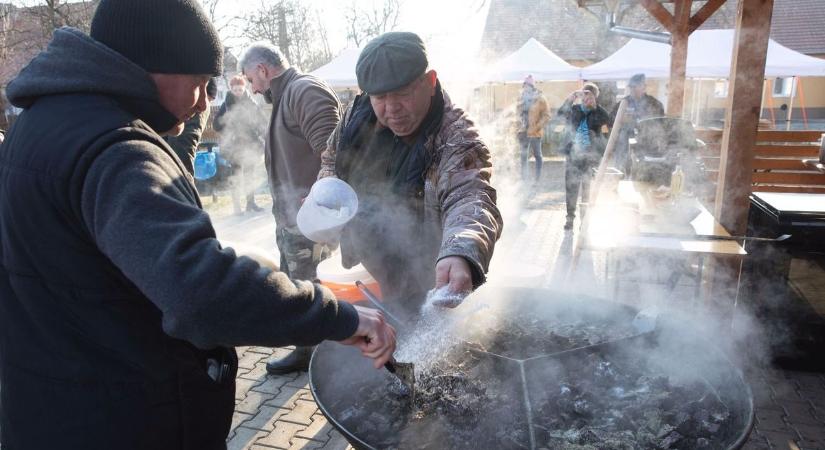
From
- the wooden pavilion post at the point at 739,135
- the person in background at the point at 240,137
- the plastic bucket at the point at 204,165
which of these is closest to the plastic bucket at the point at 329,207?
the wooden pavilion post at the point at 739,135

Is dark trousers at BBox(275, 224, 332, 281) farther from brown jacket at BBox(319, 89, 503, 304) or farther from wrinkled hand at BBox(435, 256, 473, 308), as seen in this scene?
wrinkled hand at BBox(435, 256, 473, 308)

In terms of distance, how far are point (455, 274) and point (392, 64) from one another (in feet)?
3.08

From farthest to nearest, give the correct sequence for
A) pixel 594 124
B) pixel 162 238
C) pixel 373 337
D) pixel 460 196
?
pixel 594 124 → pixel 460 196 → pixel 373 337 → pixel 162 238

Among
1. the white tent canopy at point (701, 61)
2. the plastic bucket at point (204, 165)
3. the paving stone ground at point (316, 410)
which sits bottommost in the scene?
the paving stone ground at point (316, 410)

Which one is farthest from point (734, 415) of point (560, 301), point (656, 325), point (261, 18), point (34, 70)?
point (261, 18)

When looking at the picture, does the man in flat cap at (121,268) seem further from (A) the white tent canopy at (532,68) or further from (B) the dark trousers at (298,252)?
(A) the white tent canopy at (532,68)

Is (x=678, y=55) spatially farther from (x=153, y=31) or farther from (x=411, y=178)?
(x=153, y=31)

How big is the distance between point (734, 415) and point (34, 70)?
7.32 feet

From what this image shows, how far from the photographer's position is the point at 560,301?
2.68 metres

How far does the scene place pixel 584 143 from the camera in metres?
7.41

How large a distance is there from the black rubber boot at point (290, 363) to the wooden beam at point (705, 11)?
589 cm

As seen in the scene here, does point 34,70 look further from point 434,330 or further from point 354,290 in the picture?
point 354,290

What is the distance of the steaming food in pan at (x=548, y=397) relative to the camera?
65.2 inches

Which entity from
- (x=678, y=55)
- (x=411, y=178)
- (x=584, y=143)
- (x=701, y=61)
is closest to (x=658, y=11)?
(x=678, y=55)
